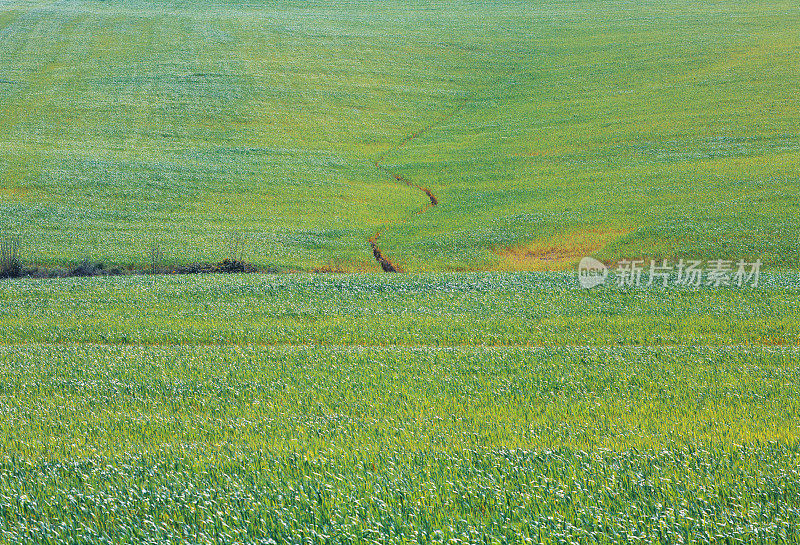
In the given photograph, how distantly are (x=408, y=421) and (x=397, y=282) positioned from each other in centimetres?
1270

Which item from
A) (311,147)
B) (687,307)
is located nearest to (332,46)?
(311,147)

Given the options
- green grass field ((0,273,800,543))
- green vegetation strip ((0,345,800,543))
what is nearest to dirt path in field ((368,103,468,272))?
green grass field ((0,273,800,543))

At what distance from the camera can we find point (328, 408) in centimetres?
990

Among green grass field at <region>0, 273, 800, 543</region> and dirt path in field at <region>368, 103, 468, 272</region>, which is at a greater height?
green grass field at <region>0, 273, 800, 543</region>

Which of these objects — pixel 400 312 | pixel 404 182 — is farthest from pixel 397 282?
pixel 404 182

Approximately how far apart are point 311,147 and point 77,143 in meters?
16.2

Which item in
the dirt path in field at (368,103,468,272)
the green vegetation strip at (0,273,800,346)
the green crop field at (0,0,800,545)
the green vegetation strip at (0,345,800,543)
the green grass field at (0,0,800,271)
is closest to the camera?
the green vegetation strip at (0,345,800,543)

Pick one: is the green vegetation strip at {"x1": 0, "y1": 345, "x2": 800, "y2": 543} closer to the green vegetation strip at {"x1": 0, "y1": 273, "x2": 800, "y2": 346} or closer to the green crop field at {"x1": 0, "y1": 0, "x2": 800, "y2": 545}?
the green crop field at {"x1": 0, "y1": 0, "x2": 800, "y2": 545}

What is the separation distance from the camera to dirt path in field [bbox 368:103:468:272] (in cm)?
2941

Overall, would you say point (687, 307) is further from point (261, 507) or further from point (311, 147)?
point (311, 147)

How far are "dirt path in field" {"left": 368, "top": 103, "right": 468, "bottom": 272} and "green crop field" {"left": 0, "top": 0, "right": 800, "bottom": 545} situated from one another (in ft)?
1.41

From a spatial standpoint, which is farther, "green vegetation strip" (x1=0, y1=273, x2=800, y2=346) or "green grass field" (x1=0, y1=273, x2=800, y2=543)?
"green vegetation strip" (x1=0, y1=273, x2=800, y2=346)

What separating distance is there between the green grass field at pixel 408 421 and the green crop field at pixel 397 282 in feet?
0.18

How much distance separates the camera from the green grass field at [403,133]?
30359 millimetres
